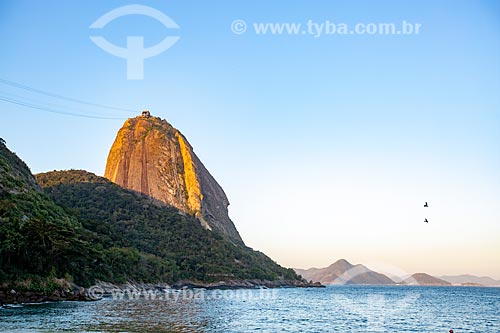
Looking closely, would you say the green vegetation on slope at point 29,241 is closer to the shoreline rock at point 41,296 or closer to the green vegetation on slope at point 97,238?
the green vegetation on slope at point 97,238

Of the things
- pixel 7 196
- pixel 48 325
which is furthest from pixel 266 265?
pixel 48 325

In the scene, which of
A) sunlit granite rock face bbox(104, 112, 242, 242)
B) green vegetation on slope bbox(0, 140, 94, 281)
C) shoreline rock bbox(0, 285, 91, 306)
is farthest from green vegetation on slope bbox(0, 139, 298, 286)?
sunlit granite rock face bbox(104, 112, 242, 242)

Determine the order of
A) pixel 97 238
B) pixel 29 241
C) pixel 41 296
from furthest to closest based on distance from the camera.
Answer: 1. pixel 97 238
2. pixel 29 241
3. pixel 41 296

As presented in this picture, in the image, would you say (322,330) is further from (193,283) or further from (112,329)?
(193,283)

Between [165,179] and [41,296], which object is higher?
[165,179]

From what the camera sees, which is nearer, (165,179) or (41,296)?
(41,296)

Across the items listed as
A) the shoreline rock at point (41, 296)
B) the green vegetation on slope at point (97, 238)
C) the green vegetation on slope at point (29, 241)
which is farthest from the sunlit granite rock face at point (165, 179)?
the shoreline rock at point (41, 296)

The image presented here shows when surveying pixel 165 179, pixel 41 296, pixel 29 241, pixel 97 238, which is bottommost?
pixel 41 296

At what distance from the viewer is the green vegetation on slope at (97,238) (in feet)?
176

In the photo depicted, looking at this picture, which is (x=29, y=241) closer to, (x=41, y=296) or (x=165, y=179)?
(x=41, y=296)

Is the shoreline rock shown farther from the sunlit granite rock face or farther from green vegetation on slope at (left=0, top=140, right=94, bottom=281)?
the sunlit granite rock face

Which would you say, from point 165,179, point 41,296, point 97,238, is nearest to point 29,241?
point 41,296

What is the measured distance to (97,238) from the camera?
92000 mm

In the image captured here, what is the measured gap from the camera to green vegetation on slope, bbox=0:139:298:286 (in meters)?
53.8
